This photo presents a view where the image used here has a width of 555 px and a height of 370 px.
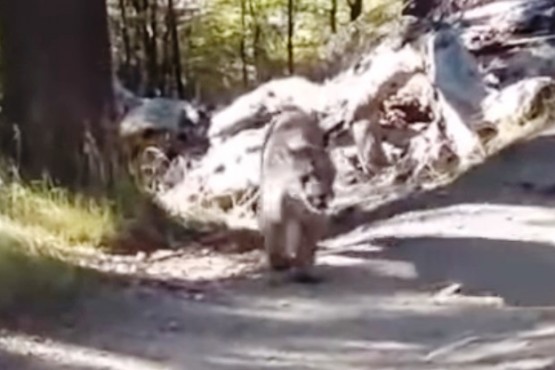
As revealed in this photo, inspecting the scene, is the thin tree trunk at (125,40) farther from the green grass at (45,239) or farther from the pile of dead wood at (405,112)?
the green grass at (45,239)

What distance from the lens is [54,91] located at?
33.8ft

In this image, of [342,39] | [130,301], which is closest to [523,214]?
[130,301]

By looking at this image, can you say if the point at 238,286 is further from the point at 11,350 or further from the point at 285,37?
the point at 285,37

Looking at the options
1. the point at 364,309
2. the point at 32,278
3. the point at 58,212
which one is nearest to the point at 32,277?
the point at 32,278

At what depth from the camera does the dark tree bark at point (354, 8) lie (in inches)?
769

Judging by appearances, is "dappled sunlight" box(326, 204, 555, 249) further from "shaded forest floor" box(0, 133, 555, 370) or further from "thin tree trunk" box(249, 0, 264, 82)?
"thin tree trunk" box(249, 0, 264, 82)

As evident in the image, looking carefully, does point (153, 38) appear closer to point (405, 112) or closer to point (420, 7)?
point (420, 7)

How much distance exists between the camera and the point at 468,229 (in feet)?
32.5

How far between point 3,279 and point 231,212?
3.89 m

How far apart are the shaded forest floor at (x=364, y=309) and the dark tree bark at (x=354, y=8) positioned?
880 centimetres

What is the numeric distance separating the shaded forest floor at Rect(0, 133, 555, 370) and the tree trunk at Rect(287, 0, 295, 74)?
8391 millimetres

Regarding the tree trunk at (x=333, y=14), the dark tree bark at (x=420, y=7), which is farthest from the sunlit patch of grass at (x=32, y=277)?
the tree trunk at (x=333, y=14)

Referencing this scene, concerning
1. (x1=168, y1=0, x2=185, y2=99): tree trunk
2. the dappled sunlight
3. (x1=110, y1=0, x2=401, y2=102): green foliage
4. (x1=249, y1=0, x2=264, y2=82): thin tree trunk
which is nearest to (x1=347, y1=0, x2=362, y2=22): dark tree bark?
(x1=110, y1=0, x2=401, y2=102): green foliage

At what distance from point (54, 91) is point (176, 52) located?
8809 mm
